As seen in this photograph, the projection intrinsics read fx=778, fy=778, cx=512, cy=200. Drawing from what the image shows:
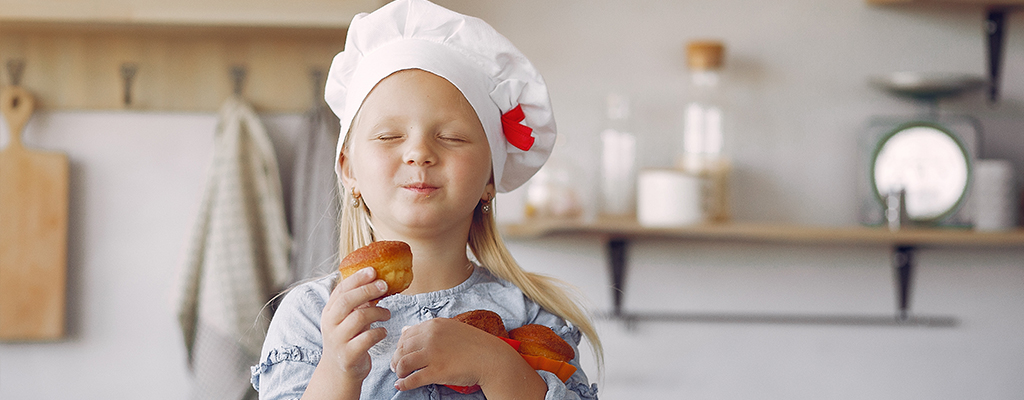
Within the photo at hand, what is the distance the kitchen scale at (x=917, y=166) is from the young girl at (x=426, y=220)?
1107 mm

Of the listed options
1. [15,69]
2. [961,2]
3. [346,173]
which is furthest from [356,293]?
[961,2]

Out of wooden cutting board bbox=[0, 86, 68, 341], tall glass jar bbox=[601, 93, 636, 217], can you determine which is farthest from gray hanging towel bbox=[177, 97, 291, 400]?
tall glass jar bbox=[601, 93, 636, 217]

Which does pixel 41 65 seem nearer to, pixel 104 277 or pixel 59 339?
pixel 104 277

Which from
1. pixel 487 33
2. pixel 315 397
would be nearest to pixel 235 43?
pixel 487 33

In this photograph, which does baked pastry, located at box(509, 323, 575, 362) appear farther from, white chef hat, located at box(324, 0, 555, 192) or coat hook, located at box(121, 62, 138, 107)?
coat hook, located at box(121, 62, 138, 107)

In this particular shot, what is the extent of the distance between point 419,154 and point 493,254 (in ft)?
0.72

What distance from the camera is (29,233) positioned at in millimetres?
1604

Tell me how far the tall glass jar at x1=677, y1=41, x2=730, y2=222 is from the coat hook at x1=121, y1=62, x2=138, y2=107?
119cm

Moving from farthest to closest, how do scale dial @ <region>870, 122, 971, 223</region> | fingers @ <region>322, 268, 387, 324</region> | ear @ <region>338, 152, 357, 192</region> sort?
scale dial @ <region>870, 122, 971, 223</region> < ear @ <region>338, 152, 357, 192</region> < fingers @ <region>322, 268, 387, 324</region>

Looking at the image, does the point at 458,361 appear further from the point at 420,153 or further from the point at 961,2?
the point at 961,2

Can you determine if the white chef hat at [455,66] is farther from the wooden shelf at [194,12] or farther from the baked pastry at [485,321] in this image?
the wooden shelf at [194,12]

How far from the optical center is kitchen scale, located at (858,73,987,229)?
1.66m

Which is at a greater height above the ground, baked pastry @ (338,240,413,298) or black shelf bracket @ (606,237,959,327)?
baked pastry @ (338,240,413,298)

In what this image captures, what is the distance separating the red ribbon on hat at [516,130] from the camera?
807 millimetres
